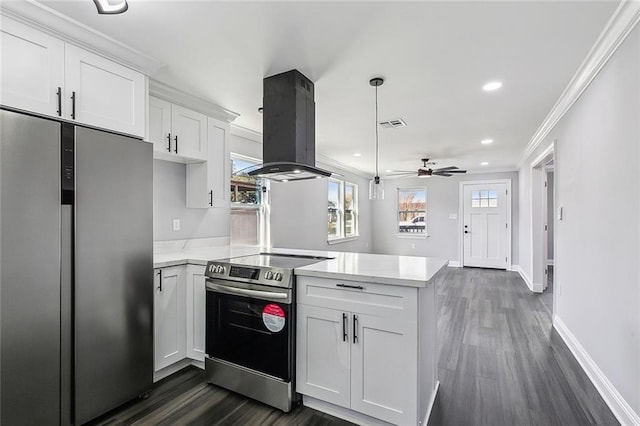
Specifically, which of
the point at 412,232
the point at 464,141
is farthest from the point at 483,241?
the point at 464,141

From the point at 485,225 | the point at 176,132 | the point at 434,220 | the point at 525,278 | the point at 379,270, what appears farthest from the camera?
the point at 434,220

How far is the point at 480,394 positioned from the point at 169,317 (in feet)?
8.00

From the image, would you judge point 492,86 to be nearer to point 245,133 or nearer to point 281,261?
point 281,261

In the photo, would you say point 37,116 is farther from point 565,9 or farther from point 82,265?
point 565,9

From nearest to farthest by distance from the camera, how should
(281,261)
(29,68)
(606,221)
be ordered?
(29,68)
(606,221)
(281,261)

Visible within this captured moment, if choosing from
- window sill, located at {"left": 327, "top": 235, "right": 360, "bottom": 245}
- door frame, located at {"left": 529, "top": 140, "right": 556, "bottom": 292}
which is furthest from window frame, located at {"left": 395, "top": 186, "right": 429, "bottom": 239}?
door frame, located at {"left": 529, "top": 140, "right": 556, "bottom": 292}

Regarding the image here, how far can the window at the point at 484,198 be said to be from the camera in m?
7.42

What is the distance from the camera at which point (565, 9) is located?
1.75 meters

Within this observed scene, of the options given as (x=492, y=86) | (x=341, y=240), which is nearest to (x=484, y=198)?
(x=341, y=240)

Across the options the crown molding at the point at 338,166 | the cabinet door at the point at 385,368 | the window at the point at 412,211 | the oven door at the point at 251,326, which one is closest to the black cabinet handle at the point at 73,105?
the oven door at the point at 251,326

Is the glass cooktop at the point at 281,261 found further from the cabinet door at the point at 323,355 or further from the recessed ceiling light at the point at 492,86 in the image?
the recessed ceiling light at the point at 492,86

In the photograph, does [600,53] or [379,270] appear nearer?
[379,270]

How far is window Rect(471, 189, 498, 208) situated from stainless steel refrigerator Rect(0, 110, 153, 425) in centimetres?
737

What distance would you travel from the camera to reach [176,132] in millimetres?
2902
